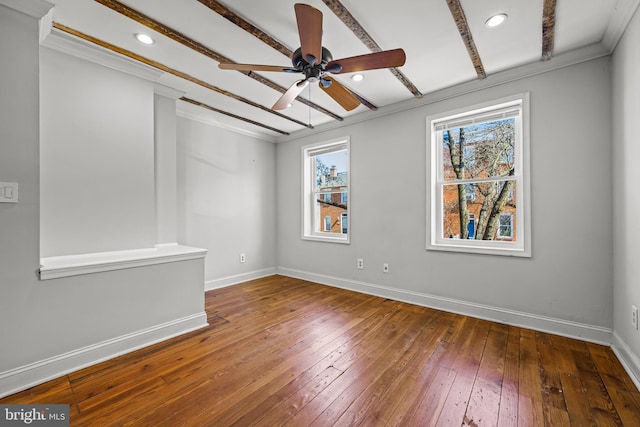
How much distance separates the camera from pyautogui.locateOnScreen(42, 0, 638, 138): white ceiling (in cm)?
184

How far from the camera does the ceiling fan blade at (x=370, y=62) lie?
1727 millimetres

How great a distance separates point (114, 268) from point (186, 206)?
169 cm

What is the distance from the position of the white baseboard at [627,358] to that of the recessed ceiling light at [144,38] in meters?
4.22

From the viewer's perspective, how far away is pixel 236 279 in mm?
4297

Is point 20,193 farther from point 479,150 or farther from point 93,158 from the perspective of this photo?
point 479,150

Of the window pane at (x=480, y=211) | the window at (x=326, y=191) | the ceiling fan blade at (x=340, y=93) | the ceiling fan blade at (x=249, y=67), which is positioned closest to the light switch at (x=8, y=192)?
the ceiling fan blade at (x=249, y=67)

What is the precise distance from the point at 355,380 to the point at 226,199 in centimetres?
325

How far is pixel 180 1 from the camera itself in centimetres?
178

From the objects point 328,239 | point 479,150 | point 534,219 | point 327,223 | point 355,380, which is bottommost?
point 355,380

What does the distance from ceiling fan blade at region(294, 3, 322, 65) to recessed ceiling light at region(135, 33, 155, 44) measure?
1353mm

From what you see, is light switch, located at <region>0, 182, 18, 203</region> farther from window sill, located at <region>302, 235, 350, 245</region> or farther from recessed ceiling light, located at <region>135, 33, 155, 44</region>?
window sill, located at <region>302, 235, 350, 245</region>

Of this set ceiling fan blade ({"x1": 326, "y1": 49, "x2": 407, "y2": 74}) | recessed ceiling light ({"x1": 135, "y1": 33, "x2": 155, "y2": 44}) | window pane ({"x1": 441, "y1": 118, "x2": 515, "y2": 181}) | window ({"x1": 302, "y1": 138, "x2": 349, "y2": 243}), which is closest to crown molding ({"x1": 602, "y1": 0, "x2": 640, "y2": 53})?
window pane ({"x1": 441, "y1": 118, "x2": 515, "y2": 181})

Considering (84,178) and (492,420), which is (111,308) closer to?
(84,178)

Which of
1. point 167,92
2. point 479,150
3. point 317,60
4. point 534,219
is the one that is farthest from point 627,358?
point 167,92
